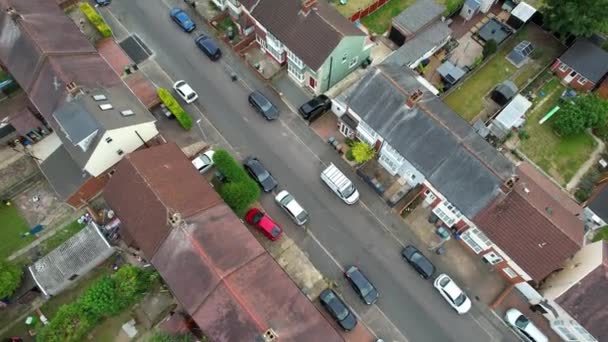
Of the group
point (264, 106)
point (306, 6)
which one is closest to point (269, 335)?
point (264, 106)

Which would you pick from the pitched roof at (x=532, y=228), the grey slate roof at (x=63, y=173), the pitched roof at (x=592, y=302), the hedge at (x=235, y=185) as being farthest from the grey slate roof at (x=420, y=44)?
the grey slate roof at (x=63, y=173)

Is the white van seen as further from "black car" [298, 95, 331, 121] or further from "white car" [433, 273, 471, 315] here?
"white car" [433, 273, 471, 315]

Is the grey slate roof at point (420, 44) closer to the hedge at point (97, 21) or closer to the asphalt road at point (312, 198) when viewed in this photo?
the asphalt road at point (312, 198)

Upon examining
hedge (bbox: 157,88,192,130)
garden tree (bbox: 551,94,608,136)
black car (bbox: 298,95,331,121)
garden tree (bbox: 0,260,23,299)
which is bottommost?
garden tree (bbox: 551,94,608,136)

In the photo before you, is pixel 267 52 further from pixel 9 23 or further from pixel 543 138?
pixel 543 138

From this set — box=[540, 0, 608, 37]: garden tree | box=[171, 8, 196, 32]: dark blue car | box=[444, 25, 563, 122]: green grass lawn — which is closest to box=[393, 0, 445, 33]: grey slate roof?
box=[444, 25, 563, 122]: green grass lawn

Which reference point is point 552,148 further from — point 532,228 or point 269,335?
point 269,335
